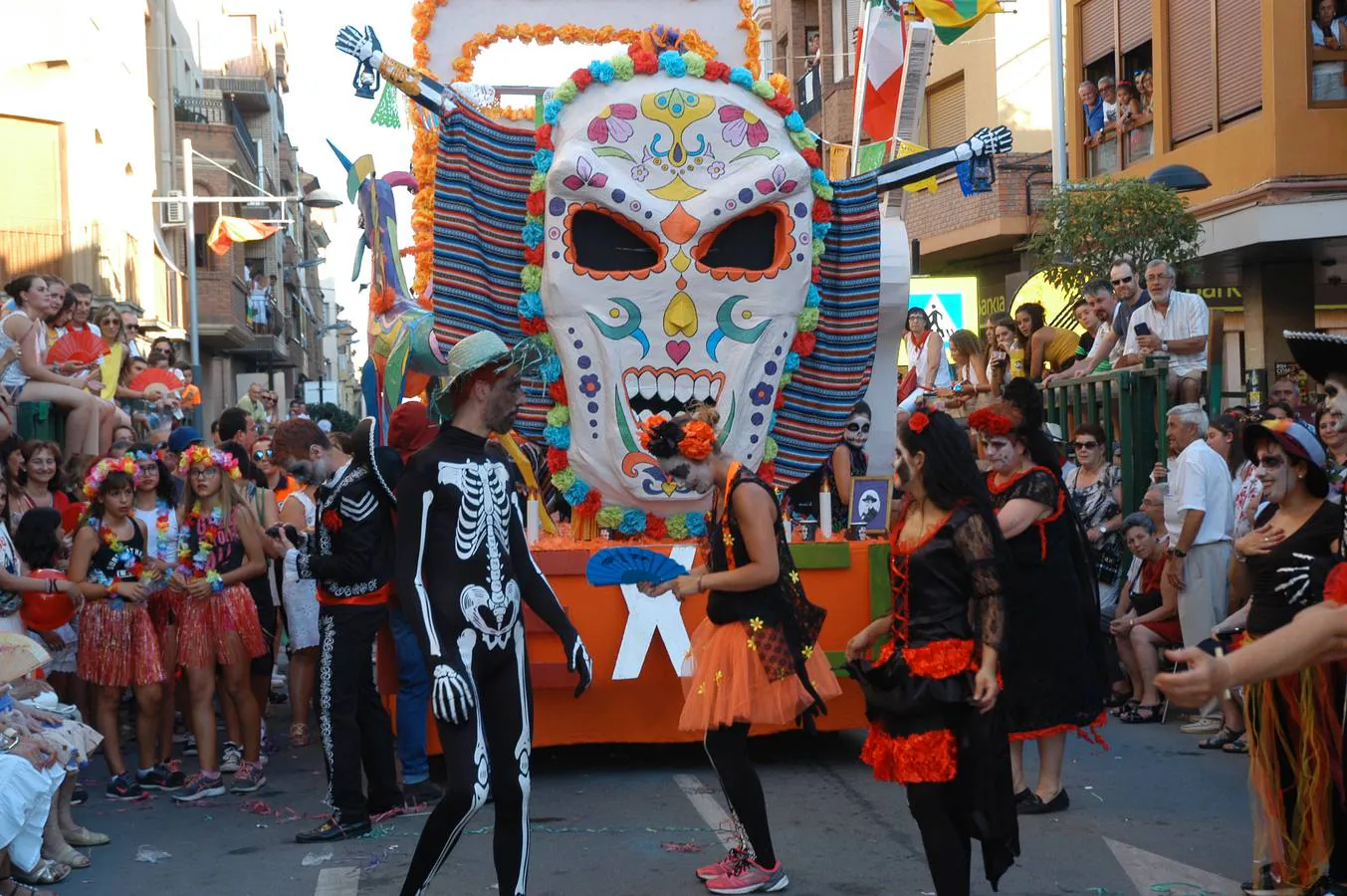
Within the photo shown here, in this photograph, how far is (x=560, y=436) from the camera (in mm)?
8359

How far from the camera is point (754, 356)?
831 centimetres

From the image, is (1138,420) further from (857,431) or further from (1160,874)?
(1160,874)

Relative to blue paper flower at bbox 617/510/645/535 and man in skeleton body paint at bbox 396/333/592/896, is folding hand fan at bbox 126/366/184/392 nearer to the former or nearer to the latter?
Result: blue paper flower at bbox 617/510/645/535

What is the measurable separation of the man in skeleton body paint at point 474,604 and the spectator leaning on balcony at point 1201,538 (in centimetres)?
483

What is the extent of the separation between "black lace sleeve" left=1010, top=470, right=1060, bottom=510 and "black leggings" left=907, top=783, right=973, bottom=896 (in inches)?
70.7

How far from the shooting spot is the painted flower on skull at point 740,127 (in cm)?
832

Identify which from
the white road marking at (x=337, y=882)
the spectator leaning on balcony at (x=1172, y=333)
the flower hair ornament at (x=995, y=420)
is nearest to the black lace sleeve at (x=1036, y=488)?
the flower hair ornament at (x=995, y=420)

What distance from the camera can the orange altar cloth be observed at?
770cm

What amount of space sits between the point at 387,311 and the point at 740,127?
3.53 meters

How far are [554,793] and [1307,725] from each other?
3.40m

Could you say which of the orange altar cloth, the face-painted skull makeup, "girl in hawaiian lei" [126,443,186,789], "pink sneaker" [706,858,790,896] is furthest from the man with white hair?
"girl in hawaiian lei" [126,443,186,789]

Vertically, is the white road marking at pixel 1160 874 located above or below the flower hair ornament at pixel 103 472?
below

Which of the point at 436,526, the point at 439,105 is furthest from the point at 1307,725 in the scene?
the point at 439,105

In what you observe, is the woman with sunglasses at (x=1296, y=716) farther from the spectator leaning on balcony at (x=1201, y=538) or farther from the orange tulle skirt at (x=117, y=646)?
the orange tulle skirt at (x=117, y=646)
